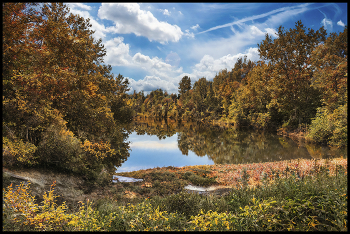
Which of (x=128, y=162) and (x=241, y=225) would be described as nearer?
(x=241, y=225)

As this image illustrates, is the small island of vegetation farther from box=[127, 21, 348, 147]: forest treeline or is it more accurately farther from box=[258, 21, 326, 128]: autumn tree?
box=[258, 21, 326, 128]: autumn tree

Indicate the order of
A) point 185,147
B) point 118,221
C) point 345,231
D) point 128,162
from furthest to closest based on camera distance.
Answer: point 185,147, point 128,162, point 118,221, point 345,231

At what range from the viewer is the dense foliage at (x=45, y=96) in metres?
4.40

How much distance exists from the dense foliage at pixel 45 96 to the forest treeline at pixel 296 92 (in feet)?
21.1

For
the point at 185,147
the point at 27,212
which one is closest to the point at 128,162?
the point at 185,147

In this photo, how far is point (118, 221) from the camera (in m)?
3.22

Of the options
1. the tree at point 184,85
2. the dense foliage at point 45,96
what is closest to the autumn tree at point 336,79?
the dense foliage at point 45,96

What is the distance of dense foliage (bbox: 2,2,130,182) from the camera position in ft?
14.4

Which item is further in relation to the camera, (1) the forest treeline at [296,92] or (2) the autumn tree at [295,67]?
(2) the autumn tree at [295,67]

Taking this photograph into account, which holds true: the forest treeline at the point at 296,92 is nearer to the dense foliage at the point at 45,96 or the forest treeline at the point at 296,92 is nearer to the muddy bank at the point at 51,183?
the dense foliage at the point at 45,96

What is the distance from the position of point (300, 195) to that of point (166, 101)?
79972 mm

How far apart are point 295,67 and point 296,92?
10.9ft

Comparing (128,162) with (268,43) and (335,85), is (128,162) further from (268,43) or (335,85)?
(268,43)

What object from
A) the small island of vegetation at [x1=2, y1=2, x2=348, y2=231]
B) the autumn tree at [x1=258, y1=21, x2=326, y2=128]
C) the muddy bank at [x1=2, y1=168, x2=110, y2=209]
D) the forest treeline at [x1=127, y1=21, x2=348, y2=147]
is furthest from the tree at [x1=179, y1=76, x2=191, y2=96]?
the muddy bank at [x1=2, y1=168, x2=110, y2=209]
